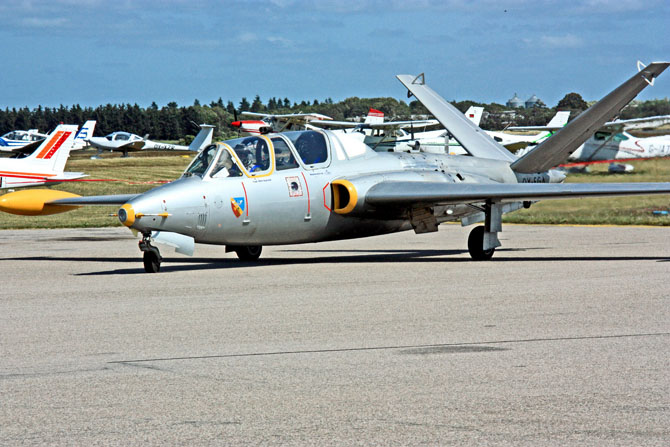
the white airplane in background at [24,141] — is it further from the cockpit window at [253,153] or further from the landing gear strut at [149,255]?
the landing gear strut at [149,255]

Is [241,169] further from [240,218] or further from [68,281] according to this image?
[68,281]

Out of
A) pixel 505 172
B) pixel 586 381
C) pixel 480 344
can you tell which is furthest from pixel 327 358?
pixel 505 172

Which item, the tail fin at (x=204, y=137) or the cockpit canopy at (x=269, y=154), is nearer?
the cockpit canopy at (x=269, y=154)

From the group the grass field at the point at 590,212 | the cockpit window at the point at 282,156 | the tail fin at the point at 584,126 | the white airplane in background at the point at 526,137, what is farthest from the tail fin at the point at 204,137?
the cockpit window at the point at 282,156

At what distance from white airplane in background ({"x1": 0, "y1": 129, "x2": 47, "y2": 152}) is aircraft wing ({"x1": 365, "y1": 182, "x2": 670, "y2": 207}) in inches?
3237

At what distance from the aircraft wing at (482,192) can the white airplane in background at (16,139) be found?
8223 cm

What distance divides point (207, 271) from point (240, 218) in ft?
3.80

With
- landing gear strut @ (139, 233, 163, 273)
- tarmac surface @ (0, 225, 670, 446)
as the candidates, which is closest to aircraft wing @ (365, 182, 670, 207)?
tarmac surface @ (0, 225, 670, 446)

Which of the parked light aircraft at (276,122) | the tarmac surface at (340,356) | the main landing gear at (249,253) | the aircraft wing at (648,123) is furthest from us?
the parked light aircraft at (276,122)

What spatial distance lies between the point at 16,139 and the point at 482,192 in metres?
88.5

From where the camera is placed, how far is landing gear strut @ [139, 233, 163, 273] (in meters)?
15.0

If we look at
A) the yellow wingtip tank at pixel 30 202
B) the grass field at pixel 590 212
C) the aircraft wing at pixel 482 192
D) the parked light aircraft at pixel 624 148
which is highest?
the parked light aircraft at pixel 624 148

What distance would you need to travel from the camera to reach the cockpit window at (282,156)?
16.1 metres

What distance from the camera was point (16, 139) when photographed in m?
96.8
